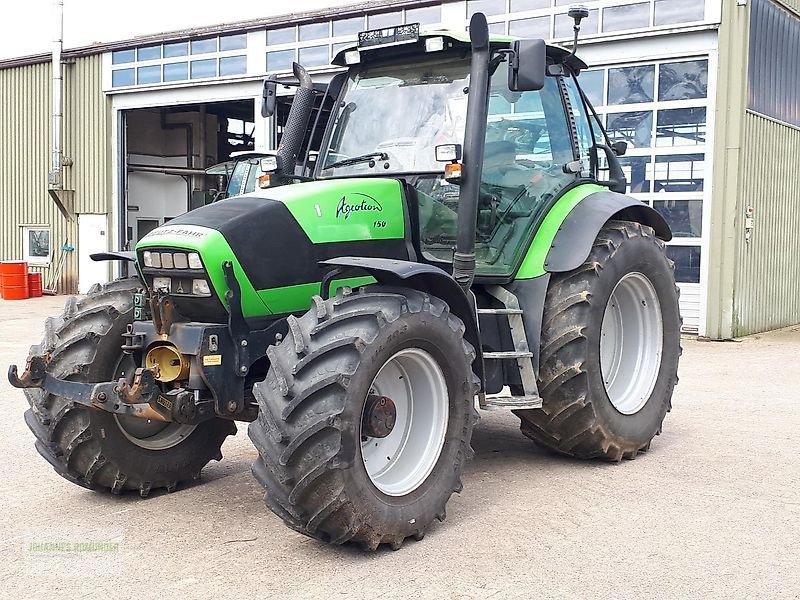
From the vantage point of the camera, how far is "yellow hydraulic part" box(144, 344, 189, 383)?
4676 mm

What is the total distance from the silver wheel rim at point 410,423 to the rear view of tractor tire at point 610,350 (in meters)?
1.13

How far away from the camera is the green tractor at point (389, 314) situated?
167 inches

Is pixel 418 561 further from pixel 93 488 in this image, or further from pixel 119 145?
pixel 119 145

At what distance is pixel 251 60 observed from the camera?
19.0m

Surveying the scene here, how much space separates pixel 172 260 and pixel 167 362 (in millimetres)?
523

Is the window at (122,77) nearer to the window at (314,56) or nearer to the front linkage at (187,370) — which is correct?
the window at (314,56)

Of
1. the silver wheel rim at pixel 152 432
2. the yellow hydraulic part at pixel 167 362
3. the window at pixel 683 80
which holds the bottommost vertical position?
the silver wheel rim at pixel 152 432

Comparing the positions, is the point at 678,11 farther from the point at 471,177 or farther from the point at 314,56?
the point at 471,177

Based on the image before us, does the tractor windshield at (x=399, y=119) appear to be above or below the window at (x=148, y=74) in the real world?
below

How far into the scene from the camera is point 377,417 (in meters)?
4.41

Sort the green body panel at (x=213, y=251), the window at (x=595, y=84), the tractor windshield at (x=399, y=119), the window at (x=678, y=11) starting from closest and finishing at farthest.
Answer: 1. the green body panel at (x=213, y=251)
2. the tractor windshield at (x=399, y=119)
3. the window at (x=678, y=11)
4. the window at (x=595, y=84)

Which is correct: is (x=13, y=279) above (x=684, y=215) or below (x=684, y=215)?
below

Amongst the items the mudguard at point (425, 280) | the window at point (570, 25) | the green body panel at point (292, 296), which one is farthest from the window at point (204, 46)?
the mudguard at point (425, 280)

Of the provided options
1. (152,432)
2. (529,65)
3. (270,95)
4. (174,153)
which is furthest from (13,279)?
(529,65)
